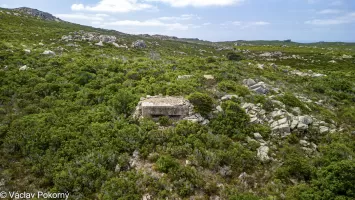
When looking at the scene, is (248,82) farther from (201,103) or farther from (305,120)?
(201,103)

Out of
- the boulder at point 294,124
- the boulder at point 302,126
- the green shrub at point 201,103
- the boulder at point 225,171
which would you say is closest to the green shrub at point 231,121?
the green shrub at point 201,103

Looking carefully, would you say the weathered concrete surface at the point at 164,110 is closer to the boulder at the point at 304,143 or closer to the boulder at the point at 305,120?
the boulder at the point at 304,143

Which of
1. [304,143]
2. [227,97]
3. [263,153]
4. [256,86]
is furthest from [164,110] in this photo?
[256,86]

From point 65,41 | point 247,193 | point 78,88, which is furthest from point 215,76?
point 65,41

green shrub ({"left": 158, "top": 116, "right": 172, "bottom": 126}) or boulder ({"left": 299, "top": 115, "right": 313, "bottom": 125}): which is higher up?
boulder ({"left": 299, "top": 115, "right": 313, "bottom": 125})

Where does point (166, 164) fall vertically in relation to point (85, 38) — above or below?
below

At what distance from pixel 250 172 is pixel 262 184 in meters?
0.73

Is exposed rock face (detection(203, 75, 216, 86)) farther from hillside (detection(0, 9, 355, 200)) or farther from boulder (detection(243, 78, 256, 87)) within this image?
boulder (detection(243, 78, 256, 87))

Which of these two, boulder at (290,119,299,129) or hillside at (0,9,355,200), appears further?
boulder at (290,119,299,129)

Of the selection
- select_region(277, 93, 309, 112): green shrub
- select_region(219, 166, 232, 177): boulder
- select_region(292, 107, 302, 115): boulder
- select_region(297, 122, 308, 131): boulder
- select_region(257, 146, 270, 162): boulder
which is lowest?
select_region(219, 166, 232, 177): boulder

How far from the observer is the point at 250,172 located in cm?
973

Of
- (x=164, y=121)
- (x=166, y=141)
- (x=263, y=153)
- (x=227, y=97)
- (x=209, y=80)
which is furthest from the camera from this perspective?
(x=209, y=80)

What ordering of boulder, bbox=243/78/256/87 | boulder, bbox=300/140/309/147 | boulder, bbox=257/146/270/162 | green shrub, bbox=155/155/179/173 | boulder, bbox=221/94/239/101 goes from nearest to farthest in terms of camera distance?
green shrub, bbox=155/155/179/173, boulder, bbox=257/146/270/162, boulder, bbox=300/140/309/147, boulder, bbox=221/94/239/101, boulder, bbox=243/78/256/87

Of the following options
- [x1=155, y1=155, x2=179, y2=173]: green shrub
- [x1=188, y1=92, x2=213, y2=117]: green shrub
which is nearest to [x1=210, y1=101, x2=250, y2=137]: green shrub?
[x1=188, y1=92, x2=213, y2=117]: green shrub
